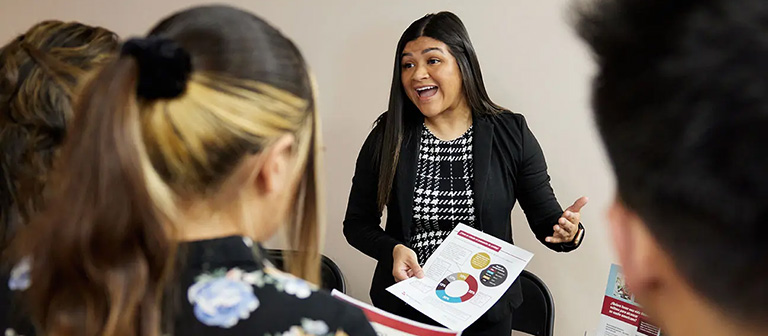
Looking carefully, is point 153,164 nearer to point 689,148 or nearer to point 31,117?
point 31,117

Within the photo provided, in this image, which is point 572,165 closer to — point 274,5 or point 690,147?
point 274,5

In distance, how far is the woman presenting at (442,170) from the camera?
1.74 meters

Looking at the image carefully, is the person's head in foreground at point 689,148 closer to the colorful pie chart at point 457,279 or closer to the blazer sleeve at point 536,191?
the colorful pie chart at point 457,279

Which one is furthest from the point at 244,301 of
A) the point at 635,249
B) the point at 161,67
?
the point at 635,249

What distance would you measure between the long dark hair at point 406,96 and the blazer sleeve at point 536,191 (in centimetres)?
15

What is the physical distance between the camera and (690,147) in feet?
Result: 1.32

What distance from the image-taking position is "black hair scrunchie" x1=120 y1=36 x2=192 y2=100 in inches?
24.8

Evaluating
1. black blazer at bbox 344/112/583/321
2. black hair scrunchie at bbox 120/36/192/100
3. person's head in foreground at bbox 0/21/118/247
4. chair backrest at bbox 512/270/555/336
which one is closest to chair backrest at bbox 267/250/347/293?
black blazer at bbox 344/112/583/321

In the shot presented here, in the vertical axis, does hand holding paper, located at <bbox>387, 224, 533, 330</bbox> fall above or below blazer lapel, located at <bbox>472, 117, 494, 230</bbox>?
below

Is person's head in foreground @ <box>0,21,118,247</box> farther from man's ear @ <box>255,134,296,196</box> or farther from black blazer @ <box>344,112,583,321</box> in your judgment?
black blazer @ <box>344,112,583,321</box>

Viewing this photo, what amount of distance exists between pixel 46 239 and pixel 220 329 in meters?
0.21

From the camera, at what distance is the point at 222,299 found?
67 centimetres

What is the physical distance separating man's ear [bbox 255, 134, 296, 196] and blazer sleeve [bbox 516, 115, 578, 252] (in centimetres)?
116

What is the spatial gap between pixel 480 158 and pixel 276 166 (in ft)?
3.63
